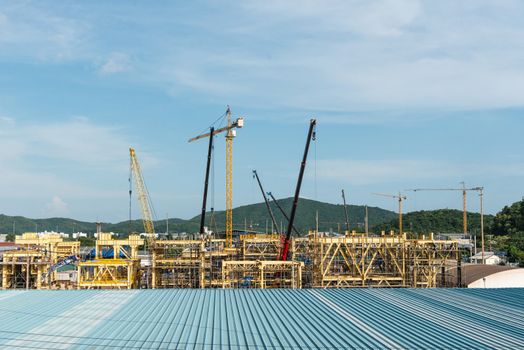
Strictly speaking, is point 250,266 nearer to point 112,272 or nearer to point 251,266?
point 251,266

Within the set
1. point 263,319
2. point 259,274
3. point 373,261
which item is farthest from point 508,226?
point 263,319

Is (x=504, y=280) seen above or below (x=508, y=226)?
below

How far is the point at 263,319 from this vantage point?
24016mm

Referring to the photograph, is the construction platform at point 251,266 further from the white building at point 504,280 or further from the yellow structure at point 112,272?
the white building at point 504,280

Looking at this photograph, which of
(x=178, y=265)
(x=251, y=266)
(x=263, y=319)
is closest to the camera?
(x=263, y=319)

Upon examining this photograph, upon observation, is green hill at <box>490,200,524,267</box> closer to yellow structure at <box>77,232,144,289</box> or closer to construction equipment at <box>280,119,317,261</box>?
construction equipment at <box>280,119,317,261</box>

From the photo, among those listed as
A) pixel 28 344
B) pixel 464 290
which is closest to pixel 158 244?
pixel 464 290

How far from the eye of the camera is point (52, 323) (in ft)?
76.3

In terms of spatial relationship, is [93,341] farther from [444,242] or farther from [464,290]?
[444,242]

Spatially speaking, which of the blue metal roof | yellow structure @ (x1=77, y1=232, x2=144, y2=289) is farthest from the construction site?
the blue metal roof

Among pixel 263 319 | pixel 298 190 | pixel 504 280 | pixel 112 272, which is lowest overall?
pixel 504 280

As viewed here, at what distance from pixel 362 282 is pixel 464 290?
86.5 ft

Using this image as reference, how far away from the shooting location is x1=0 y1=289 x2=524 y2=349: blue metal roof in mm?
19781

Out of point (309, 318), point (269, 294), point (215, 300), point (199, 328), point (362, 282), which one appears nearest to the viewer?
point (199, 328)
